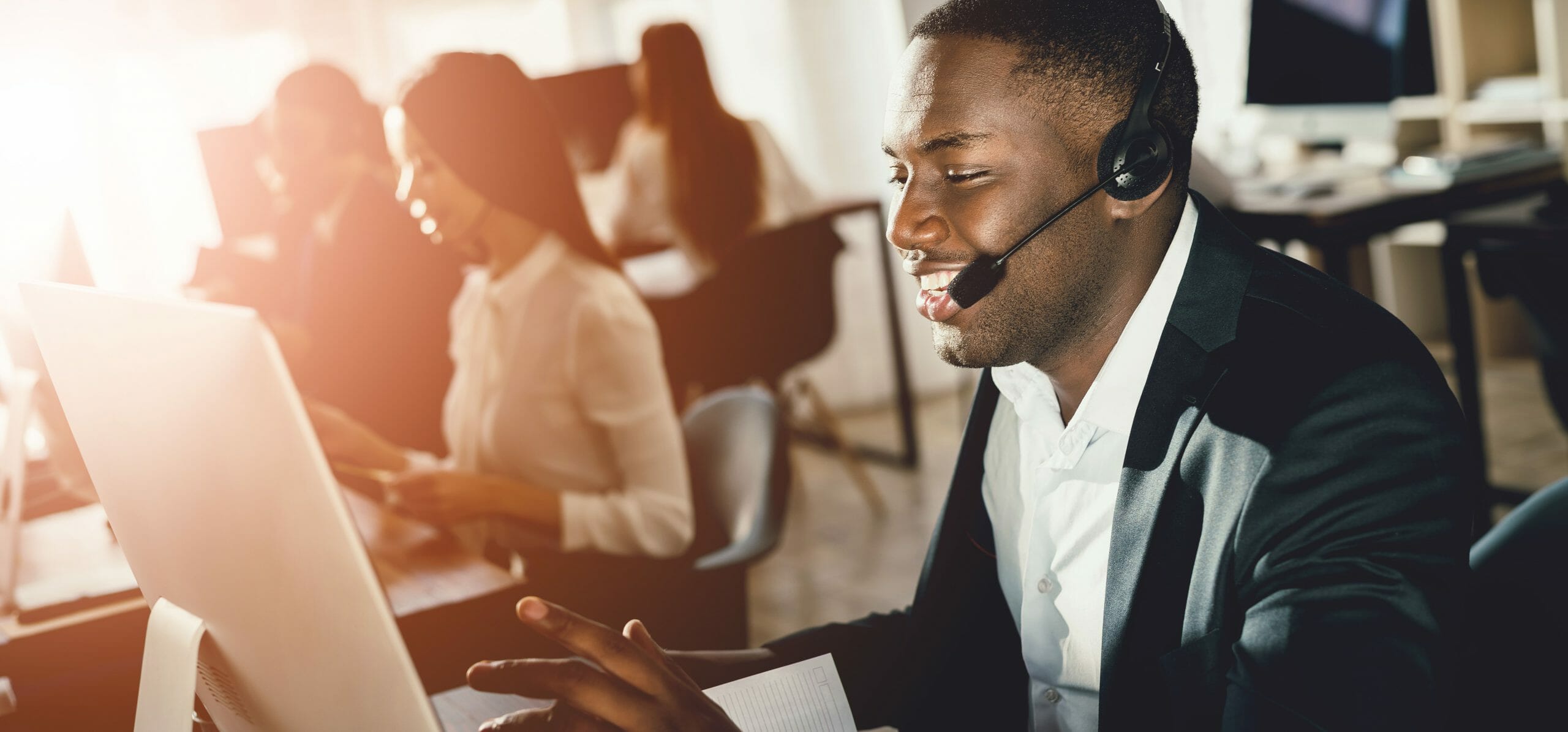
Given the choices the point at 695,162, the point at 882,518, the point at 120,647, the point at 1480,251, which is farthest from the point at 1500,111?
the point at 120,647

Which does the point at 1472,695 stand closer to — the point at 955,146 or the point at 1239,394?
the point at 1239,394

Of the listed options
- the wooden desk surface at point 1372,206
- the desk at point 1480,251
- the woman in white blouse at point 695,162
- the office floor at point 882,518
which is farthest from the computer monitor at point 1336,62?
the woman in white blouse at point 695,162

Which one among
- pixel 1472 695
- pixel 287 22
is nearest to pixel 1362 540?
pixel 1472 695

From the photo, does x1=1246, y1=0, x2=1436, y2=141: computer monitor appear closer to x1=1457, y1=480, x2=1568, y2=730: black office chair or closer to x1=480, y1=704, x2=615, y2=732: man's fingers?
x1=1457, y1=480, x2=1568, y2=730: black office chair

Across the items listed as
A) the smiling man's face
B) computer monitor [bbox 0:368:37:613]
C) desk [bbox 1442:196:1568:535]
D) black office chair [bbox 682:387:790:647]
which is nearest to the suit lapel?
the smiling man's face

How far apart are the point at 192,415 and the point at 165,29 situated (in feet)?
12.9

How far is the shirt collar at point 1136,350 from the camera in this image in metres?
1.03

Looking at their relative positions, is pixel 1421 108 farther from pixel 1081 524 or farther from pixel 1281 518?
pixel 1281 518

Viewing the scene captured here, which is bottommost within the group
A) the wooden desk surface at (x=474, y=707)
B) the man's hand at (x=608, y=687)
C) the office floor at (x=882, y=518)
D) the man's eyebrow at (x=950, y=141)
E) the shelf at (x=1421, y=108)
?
the office floor at (x=882, y=518)

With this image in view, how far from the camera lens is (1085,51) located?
98 cm

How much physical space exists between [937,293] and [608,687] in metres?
0.41

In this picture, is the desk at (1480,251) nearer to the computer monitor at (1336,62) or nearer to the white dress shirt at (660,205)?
the computer monitor at (1336,62)

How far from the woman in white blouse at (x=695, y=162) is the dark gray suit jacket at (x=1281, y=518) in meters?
2.69

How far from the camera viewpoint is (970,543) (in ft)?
3.76
